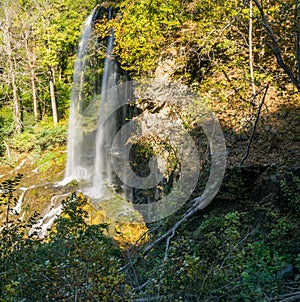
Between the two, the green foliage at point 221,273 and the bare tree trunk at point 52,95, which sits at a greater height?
the bare tree trunk at point 52,95

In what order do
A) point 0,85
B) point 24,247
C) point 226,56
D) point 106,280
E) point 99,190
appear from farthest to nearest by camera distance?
point 0,85 < point 99,190 < point 226,56 < point 24,247 < point 106,280

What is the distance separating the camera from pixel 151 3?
366 inches

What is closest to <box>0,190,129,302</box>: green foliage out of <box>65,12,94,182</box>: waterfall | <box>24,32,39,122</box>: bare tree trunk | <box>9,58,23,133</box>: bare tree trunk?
→ <box>65,12,94,182</box>: waterfall

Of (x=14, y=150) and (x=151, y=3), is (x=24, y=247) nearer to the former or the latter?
(x=151, y=3)

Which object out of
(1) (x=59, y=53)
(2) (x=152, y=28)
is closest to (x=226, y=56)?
(2) (x=152, y=28)

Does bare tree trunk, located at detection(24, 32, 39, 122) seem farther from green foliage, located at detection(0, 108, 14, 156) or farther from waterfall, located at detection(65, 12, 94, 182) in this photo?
waterfall, located at detection(65, 12, 94, 182)

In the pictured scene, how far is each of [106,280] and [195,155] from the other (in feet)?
18.1

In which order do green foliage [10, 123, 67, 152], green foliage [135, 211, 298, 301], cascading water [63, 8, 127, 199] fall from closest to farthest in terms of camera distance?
green foliage [135, 211, 298, 301]
cascading water [63, 8, 127, 199]
green foliage [10, 123, 67, 152]

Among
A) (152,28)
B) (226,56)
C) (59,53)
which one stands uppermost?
(59,53)

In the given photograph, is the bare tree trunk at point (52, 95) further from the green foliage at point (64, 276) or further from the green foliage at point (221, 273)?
the green foliage at point (64, 276)

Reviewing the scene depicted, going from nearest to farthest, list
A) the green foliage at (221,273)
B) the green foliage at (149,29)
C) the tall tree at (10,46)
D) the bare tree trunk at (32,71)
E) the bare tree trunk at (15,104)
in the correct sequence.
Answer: the green foliage at (221,273) < the green foliage at (149,29) < the tall tree at (10,46) < the bare tree trunk at (15,104) < the bare tree trunk at (32,71)

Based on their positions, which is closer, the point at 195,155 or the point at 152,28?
the point at 195,155

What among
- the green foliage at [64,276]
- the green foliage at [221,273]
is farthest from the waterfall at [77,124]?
the green foliage at [64,276]

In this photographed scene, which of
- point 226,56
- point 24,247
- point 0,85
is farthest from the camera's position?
point 0,85
